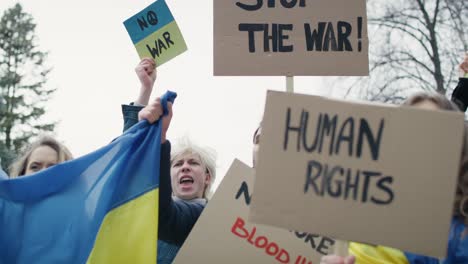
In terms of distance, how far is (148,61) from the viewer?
301 centimetres

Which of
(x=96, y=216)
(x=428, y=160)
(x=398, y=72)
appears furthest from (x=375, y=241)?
(x=398, y=72)

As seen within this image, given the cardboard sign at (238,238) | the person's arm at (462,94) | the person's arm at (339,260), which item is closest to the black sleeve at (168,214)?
the cardboard sign at (238,238)

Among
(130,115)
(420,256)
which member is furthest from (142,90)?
(420,256)

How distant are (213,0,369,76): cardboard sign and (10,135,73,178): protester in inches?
40.3

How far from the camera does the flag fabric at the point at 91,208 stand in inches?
97.3

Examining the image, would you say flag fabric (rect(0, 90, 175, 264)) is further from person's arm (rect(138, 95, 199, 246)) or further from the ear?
the ear

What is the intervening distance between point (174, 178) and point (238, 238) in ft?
2.81

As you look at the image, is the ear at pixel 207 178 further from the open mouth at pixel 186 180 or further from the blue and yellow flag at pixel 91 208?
the blue and yellow flag at pixel 91 208

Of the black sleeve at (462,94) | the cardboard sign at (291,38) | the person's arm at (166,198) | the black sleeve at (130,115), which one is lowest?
the person's arm at (166,198)

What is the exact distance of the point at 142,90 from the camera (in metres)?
2.91

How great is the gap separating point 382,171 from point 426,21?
10784mm

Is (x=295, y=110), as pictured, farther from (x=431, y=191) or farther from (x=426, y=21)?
(x=426, y=21)

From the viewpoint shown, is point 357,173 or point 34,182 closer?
point 357,173

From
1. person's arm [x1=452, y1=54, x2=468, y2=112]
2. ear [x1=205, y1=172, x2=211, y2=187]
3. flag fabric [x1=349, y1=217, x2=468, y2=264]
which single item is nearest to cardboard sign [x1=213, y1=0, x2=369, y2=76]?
person's arm [x1=452, y1=54, x2=468, y2=112]
